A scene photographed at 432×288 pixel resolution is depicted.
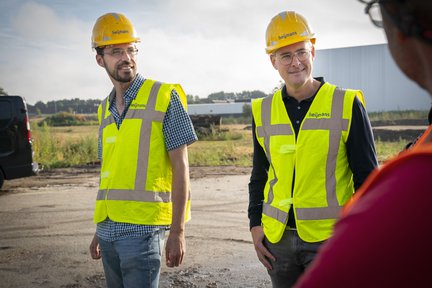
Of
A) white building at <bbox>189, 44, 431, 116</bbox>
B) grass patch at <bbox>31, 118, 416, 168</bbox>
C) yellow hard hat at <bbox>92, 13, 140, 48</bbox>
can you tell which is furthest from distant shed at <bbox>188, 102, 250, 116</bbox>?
yellow hard hat at <bbox>92, 13, 140, 48</bbox>

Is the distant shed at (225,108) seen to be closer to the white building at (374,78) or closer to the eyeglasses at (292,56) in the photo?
the white building at (374,78)

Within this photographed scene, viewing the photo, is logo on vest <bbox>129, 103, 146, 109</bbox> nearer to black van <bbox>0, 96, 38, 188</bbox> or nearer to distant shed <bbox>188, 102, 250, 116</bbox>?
black van <bbox>0, 96, 38, 188</bbox>

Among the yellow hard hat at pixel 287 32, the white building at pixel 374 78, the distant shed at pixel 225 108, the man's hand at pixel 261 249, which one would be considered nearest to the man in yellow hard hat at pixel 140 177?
the man's hand at pixel 261 249

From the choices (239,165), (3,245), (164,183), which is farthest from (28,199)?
(164,183)

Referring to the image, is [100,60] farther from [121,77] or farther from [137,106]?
[137,106]

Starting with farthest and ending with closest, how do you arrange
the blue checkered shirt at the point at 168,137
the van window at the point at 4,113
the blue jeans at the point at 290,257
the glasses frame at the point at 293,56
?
the van window at the point at 4,113 < the glasses frame at the point at 293,56 < the blue checkered shirt at the point at 168,137 < the blue jeans at the point at 290,257

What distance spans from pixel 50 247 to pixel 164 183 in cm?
458

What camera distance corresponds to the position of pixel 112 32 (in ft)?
11.4

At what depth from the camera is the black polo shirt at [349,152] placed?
292cm

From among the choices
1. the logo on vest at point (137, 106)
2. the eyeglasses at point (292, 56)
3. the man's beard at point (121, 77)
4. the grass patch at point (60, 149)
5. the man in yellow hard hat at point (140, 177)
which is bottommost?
the grass patch at point (60, 149)

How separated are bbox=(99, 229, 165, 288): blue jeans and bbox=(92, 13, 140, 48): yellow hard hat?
4.23 feet

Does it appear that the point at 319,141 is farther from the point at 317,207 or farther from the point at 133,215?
the point at 133,215

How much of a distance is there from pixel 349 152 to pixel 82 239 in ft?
18.1

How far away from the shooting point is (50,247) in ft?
23.8
